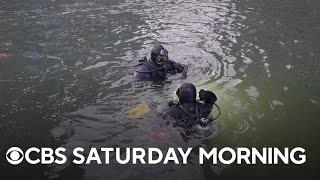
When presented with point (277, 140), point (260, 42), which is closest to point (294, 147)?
point (277, 140)

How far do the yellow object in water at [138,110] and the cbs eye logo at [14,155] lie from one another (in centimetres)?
275

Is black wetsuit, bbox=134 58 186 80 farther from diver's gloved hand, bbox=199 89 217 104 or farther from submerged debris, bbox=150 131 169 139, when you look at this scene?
diver's gloved hand, bbox=199 89 217 104

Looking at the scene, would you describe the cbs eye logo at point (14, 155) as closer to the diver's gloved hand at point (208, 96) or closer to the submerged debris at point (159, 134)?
the submerged debris at point (159, 134)

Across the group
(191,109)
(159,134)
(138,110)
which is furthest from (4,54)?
(191,109)

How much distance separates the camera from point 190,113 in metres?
9.02

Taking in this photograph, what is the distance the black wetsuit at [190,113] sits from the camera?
895 cm

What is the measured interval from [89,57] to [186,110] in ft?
21.3

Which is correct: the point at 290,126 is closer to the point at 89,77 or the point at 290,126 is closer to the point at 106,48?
the point at 89,77

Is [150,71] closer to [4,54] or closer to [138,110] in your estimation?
[138,110]

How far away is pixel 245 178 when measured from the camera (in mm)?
8172

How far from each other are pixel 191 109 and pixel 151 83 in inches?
127

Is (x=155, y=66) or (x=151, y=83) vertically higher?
(x=155, y=66)

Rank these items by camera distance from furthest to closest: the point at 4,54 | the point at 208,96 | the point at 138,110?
the point at 4,54 < the point at 138,110 < the point at 208,96

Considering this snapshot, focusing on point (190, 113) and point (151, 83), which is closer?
point (190, 113)
